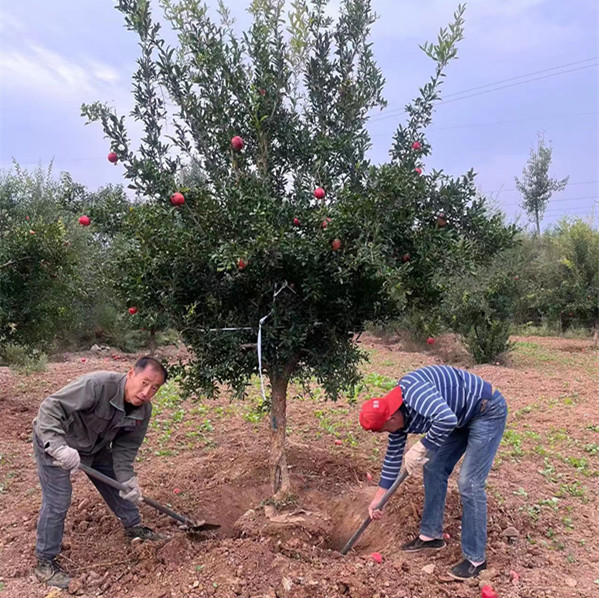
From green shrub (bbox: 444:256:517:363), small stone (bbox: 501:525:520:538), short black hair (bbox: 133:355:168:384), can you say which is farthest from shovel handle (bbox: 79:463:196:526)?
green shrub (bbox: 444:256:517:363)

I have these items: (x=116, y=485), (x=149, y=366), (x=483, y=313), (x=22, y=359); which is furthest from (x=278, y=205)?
(x=483, y=313)

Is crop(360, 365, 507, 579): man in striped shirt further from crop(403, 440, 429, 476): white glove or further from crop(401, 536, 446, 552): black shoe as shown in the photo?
crop(401, 536, 446, 552): black shoe

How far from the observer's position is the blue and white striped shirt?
3.39 meters

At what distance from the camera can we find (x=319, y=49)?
4.29m

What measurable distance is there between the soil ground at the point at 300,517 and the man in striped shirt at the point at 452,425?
323 millimetres

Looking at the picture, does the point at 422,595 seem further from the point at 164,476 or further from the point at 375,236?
the point at 164,476

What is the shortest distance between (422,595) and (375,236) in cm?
226

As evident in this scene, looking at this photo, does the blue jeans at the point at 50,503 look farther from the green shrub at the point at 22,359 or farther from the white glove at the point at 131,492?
the green shrub at the point at 22,359

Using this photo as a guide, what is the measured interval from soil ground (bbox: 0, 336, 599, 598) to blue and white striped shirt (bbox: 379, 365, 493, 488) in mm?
759

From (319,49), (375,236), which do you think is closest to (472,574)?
(375,236)

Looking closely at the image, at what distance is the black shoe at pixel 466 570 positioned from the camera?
359cm

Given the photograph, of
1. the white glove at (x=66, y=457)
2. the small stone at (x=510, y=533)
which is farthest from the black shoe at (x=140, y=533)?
the small stone at (x=510, y=533)

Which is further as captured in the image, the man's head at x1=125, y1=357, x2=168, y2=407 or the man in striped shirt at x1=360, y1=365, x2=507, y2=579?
the man's head at x1=125, y1=357, x2=168, y2=407

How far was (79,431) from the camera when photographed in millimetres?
3832
